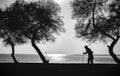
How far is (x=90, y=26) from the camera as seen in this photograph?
31.2m

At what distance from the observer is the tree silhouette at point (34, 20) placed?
32719 millimetres

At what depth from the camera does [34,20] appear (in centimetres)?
3338

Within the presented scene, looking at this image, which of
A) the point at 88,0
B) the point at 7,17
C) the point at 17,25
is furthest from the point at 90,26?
the point at 7,17

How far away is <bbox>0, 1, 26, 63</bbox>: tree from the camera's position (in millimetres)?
32594

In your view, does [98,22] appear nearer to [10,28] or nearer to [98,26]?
[98,26]

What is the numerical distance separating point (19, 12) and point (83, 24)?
10.8 m
